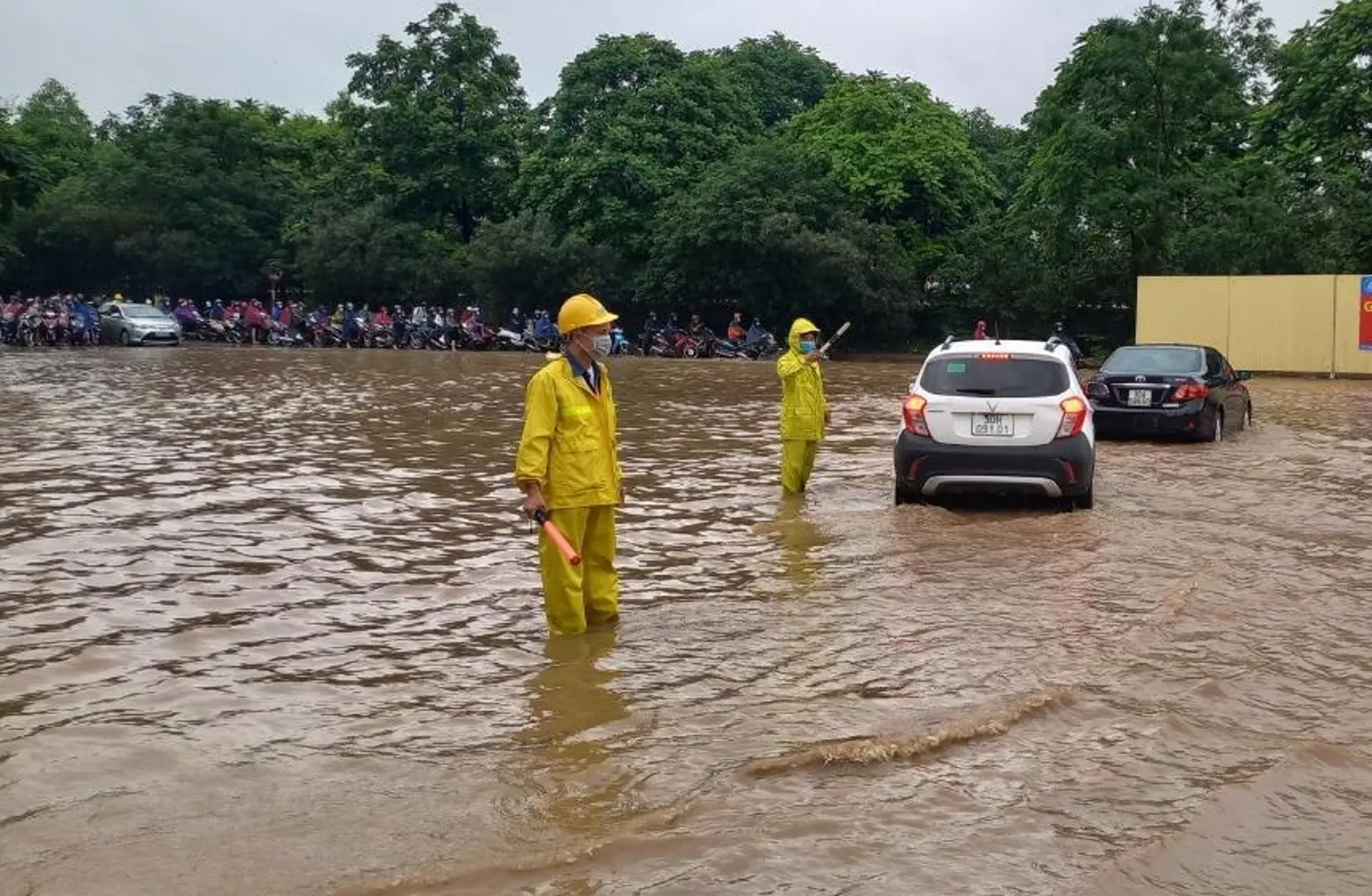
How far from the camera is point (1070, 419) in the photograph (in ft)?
37.4

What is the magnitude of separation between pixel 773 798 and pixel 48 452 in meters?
12.3

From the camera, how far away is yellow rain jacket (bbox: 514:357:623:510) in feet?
23.6

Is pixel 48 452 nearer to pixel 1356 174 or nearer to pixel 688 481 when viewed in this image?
pixel 688 481

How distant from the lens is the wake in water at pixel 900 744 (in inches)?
217

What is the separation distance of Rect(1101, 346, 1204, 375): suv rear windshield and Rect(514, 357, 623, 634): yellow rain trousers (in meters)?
11.5

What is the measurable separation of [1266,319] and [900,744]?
2923cm

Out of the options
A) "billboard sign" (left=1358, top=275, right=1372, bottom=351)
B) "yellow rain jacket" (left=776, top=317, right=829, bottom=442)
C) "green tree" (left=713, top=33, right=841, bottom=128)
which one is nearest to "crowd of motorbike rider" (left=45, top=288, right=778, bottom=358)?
"billboard sign" (left=1358, top=275, right=1372, bottom=351)

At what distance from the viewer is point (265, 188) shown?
193 feet

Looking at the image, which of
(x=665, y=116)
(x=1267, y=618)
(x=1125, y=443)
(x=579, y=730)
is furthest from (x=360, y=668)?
(x=665, y=116)

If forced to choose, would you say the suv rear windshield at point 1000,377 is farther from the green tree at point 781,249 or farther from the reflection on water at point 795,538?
the green tree at point 781,249

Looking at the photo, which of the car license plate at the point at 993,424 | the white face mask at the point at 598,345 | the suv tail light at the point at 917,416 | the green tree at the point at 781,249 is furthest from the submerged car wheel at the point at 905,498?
the green tree at the point at 781,249

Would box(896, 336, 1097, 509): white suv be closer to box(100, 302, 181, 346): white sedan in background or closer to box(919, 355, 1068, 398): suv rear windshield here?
box(919, 355, 1068, 398): suv rear windshield

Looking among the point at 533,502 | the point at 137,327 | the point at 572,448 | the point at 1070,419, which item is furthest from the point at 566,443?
the point at 137,327

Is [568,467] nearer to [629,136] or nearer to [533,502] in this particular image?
[533,502]
